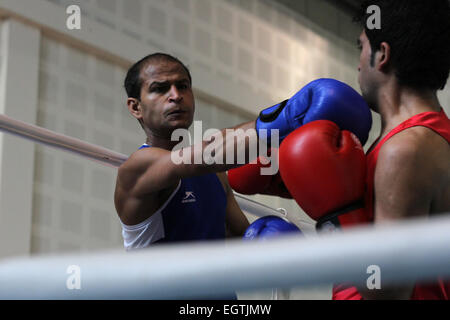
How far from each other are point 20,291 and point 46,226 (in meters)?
3.38

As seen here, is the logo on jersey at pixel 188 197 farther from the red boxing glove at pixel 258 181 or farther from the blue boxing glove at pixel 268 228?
the blue boxing glove at pixel 268 228

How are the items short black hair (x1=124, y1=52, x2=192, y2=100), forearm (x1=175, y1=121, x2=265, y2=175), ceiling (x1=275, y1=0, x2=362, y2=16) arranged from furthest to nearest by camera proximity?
1. ceiling (x1=275, y1=0, x2=362, y2=16)
2. short black hair (x1=124, y1=52, x2=192, y2=100)
3. forearm (x1=175, y1=121, x2=265, y2=175)

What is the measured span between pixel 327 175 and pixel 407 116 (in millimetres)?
225

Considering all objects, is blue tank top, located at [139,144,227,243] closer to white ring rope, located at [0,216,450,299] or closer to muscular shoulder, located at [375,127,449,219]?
muscular shoulder, located at [375,127,449,219]

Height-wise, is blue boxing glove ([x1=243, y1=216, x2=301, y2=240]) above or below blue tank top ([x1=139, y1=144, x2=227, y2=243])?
below

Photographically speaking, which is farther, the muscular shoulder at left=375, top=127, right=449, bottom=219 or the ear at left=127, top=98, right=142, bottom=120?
the ear at left=127, top=98, right=142, bottom=120

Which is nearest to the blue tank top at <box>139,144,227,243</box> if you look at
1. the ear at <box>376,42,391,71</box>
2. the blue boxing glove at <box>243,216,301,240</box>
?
the blue boxing glove at <box>243,216,301,240</box>

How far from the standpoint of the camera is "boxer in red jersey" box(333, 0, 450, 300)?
3.70ft

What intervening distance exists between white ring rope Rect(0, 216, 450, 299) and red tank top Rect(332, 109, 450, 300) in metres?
0.75

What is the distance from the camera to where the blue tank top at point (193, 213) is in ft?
5.79

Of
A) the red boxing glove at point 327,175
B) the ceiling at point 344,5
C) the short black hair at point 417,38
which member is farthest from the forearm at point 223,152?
the ceiling at point 344,5

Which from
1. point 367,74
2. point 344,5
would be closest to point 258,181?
point 367,74

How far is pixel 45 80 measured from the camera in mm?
3986
